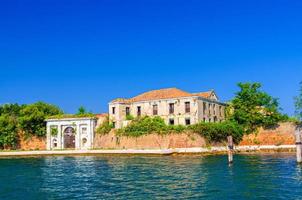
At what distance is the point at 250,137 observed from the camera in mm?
57562

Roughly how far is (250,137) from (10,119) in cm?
3756

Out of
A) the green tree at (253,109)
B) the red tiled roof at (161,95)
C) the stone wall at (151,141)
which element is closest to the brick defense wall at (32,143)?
the stone wall at (151,141)

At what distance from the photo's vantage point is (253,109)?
58531 millimetres

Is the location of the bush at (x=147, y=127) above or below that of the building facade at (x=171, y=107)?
below

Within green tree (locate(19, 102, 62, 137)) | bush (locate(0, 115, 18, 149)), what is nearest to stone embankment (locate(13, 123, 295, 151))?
green tree (locate(19, 102, 62, 137))

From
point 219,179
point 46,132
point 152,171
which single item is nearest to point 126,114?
point 46,132

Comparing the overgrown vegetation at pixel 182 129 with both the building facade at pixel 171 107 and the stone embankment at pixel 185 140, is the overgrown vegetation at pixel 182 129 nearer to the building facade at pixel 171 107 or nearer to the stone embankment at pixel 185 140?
the stone embankment at pixel 185 140

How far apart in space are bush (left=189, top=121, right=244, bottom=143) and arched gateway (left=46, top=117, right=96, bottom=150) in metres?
16.3

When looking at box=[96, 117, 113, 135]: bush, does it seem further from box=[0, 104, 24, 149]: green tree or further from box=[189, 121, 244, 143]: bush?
box=[0, 104, 24, 149]: green tree

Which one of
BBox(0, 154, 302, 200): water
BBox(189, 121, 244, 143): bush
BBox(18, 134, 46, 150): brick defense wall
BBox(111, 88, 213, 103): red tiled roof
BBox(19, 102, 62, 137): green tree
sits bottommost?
BBox(0, 154, 302, 200): water

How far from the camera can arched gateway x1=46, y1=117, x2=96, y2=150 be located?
61469 mm

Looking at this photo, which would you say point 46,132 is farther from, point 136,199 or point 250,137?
point 136,199

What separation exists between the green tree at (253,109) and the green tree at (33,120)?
29.4 m

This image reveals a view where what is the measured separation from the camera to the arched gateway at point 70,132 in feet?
202
